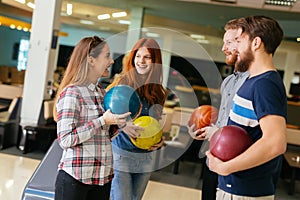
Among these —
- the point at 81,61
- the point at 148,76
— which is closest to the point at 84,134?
the point at 81,61

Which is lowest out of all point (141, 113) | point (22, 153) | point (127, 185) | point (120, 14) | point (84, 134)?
→ point (22, 153)

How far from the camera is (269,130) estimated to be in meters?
1.32

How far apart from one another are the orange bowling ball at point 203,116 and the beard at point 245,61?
0.43 meters

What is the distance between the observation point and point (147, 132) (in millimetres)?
1801

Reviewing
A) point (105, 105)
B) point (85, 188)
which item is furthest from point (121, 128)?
point (85, 188)

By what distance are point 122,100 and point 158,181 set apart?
3234mm

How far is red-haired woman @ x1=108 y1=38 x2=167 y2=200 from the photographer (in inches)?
74.3

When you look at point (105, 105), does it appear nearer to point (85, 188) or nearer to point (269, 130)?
point (85, 188)

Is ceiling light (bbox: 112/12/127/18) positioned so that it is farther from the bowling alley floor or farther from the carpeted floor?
the bowling alley floor

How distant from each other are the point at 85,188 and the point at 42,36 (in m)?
4.14

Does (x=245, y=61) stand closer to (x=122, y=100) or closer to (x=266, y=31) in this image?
(x=266, y=31)

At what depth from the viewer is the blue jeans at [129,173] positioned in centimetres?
206

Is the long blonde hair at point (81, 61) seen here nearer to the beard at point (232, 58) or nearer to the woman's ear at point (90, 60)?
the woman's ear at point (90, 60)

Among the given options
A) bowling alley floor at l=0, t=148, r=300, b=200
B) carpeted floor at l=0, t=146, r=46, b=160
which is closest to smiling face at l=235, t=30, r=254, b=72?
bowling alley floor at l=0, t=148, r=300, b=200
